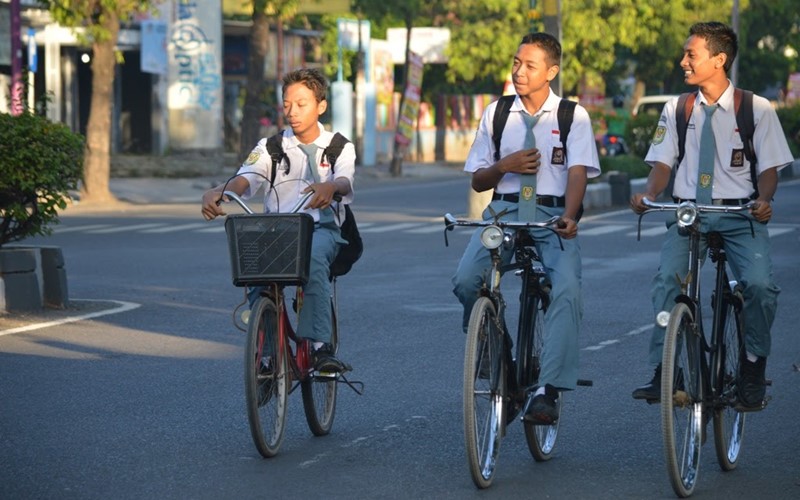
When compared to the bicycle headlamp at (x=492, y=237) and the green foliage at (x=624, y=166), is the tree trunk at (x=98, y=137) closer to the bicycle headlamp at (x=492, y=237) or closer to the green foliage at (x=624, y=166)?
the green foliage at (x=624, y=166)

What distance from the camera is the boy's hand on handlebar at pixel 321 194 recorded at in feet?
22.9

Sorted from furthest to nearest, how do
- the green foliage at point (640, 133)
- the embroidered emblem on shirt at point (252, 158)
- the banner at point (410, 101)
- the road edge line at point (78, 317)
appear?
the banner at point (410, 101), the green foliage at point (640, 133), the road edge line at point (78, 317), the embroidered emblem on shirt at point (252, 158)

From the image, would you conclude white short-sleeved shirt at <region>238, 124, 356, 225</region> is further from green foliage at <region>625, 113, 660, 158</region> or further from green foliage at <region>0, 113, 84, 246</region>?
green foliage at <region>625, 113, 660, 158</region>

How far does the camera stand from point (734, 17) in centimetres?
4406

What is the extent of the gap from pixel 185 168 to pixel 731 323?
32836 mm

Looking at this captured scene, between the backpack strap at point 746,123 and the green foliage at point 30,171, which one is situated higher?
the backpack strap at point 746,123

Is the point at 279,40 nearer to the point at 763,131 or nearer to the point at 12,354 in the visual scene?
the point at 12,354

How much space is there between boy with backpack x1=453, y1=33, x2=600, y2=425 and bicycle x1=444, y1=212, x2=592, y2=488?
0.33 ft

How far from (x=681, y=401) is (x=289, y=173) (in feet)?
7.56

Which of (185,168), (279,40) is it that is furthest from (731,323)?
(279,40)

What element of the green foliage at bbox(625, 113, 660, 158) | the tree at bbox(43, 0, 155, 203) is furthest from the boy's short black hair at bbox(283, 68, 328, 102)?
the green foliage at bbox(625, 113, 660, 158)


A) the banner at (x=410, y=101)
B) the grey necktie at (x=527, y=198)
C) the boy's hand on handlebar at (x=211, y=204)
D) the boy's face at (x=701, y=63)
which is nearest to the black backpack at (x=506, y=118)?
the grey necktie at (x=527, y=198)

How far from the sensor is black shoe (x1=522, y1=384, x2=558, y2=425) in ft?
20.9

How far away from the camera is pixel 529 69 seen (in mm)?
6730
